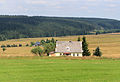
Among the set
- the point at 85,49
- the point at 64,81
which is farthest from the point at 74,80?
the point at 85,49

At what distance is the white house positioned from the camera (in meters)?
81.3

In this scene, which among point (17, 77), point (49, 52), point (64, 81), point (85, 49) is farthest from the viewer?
point (49, 52)

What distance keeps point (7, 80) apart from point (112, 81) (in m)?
10.5

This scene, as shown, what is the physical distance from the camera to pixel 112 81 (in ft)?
85.6

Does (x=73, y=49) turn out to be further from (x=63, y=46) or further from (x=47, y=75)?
(x=47, y=75)

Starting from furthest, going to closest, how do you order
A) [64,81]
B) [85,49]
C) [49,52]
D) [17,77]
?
[49,52]
[85,49]
[17,77]
[64,81]

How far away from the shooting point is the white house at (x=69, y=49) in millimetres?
81312

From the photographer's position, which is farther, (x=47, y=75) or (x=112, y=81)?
(x=47, y=75)

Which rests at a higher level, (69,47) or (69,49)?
(69,47)

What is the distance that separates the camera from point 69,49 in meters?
83.2

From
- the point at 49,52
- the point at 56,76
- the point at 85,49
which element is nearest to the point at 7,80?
the point at 56,76

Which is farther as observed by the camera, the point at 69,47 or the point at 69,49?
the point at 69,47

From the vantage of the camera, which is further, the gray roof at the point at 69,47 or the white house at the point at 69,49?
the gray roof at the point at 69,47

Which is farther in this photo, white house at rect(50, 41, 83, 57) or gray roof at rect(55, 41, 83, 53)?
gray roof at rect(55, 41, 83, 53)
